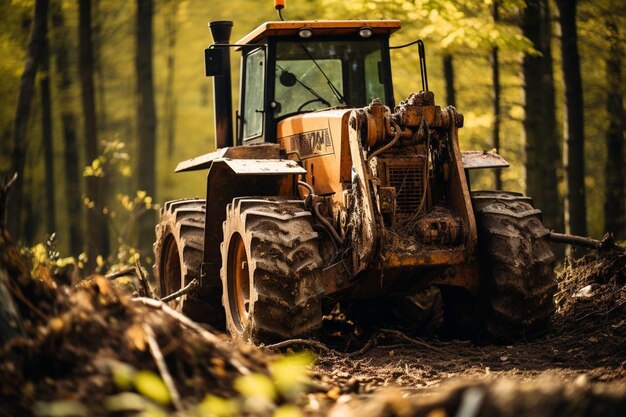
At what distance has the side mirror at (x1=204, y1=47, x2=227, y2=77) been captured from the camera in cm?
1044

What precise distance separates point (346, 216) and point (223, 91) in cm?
303

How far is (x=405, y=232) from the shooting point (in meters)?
8.59

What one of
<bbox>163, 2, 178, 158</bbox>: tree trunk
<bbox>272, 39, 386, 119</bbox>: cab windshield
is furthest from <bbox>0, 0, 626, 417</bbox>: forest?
<bbox>163, 2, 178, 158</bbox>: tree trunk

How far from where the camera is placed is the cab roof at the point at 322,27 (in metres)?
10.1

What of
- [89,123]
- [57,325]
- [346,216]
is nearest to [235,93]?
[89,123]

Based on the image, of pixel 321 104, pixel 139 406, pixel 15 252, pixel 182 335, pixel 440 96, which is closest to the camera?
pixel 139 406

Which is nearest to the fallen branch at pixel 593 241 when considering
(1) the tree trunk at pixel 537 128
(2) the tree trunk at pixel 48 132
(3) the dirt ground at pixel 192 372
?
(3) the dirt ground at pixel 192 372

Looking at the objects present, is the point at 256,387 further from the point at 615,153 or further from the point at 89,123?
the point at 615,153

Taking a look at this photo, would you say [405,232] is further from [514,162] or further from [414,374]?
[514,162]

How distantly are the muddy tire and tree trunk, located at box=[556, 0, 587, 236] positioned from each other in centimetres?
636

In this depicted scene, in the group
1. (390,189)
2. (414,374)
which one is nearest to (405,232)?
(390,189)

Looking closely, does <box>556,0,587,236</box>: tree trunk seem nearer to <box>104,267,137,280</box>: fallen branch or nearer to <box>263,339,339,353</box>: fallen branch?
<box>104,267,137,280</box>: fallen branch

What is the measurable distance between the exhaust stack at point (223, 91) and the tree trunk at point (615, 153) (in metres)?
10.3

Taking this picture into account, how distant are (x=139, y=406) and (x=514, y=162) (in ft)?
72.1
